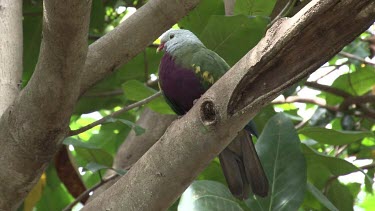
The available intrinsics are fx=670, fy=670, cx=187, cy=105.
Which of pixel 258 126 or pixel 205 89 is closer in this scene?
pixel 205 89

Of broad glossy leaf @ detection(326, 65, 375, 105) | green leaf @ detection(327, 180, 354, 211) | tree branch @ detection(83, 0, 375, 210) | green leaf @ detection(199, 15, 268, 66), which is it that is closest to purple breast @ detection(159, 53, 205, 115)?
green leaf @ detection(199, 15, 268, 66)

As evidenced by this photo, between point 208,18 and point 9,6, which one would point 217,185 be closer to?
point 208,18

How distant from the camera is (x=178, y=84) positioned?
2229 mm

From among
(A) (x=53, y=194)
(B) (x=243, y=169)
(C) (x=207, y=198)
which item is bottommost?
(A) (x=53, y=194)

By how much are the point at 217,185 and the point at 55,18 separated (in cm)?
87

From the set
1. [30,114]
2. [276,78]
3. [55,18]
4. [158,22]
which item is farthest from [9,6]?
[276,78]

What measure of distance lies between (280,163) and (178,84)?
1.40 feet

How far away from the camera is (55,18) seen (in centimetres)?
130

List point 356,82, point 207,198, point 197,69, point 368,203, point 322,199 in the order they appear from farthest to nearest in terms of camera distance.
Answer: point 368,203, point 356,82, point 197,69, point 322,199, point 207,198

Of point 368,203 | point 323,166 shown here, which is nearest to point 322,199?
point 323,166

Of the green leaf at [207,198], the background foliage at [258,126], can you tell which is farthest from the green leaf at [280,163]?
the green leaf at [207,198]

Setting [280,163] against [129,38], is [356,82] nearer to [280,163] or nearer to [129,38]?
[280,163]

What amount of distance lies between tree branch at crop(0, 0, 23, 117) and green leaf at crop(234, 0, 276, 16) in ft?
2.39

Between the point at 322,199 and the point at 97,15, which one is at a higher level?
the point at 97,15
